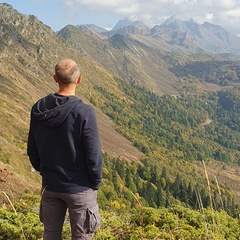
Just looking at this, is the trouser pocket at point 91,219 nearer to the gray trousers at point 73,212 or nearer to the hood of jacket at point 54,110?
the gray trousers at point 73,212

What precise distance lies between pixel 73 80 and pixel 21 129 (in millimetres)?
95956

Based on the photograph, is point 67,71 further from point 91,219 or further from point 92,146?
point 91,219

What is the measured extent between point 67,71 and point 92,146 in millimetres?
1329

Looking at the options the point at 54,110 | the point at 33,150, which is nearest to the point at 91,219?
the point at 33,150

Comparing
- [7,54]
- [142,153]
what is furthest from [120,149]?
[7,54]

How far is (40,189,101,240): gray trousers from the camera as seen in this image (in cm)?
555

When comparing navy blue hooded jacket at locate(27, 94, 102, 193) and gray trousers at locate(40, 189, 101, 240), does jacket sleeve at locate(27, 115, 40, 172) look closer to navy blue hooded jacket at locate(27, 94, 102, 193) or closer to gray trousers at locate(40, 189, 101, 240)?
navy blue hooded jacket at locate(27, 94, 102, 193)

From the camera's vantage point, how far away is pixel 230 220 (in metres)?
9.96

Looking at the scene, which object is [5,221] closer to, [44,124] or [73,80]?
[44,124]

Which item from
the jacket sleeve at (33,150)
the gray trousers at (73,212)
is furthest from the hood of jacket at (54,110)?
the gray trousers at (73,212)

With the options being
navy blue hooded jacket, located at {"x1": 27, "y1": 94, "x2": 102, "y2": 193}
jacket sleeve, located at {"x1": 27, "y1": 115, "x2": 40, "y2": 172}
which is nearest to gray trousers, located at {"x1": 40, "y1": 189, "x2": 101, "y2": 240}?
navy blue hooded jacket, located at {"x1": 27, "y1": 94, "x2": 102, "y2": 193}

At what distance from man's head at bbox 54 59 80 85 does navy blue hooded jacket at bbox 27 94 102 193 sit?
302mm

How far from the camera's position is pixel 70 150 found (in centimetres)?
546

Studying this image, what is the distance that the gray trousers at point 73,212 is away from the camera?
5551mm
